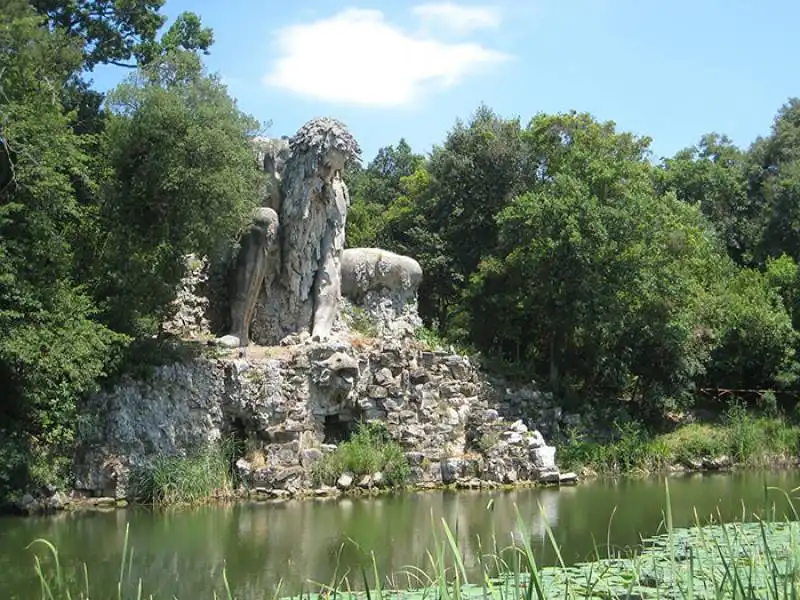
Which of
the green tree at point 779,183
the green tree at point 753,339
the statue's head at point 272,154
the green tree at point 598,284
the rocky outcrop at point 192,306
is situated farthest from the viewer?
the green tree at point 779,183

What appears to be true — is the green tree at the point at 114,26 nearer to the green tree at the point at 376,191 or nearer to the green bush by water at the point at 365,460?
the green tree at the point at 376,191

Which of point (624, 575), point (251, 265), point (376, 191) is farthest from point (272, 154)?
point (376, 191)

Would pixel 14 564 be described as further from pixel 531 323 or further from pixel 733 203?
pixel 733 203

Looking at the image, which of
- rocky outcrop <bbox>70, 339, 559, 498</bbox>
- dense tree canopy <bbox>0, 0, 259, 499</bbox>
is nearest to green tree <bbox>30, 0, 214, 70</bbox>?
dense tree canopy <bbox>0, 0, 259, 499</bbox>

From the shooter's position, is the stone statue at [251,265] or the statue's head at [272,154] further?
the statue's head at [272,154]

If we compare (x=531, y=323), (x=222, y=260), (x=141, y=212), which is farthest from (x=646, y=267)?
(x=141, y=212)

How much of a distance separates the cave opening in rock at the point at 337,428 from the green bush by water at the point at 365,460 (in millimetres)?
388

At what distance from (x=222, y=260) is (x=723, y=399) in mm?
13060

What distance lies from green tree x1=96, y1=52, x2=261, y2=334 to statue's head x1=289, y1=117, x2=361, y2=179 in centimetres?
159

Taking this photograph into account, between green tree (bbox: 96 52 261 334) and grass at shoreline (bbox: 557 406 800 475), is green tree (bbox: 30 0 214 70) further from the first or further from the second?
grass at shoreline (bbox: 557 406 800 475)

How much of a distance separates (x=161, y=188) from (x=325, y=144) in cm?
327

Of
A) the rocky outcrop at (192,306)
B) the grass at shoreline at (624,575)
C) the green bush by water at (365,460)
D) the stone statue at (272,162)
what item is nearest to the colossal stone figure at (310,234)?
the stone statue at (272,162)

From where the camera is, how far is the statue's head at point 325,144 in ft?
52.7

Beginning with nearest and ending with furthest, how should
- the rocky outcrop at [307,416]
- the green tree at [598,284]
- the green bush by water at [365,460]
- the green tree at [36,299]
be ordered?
the green tree at [36,299] < the rocky outcrop at [307,416] < the green bush by water at [365,460] < the green tree at [598,284]
